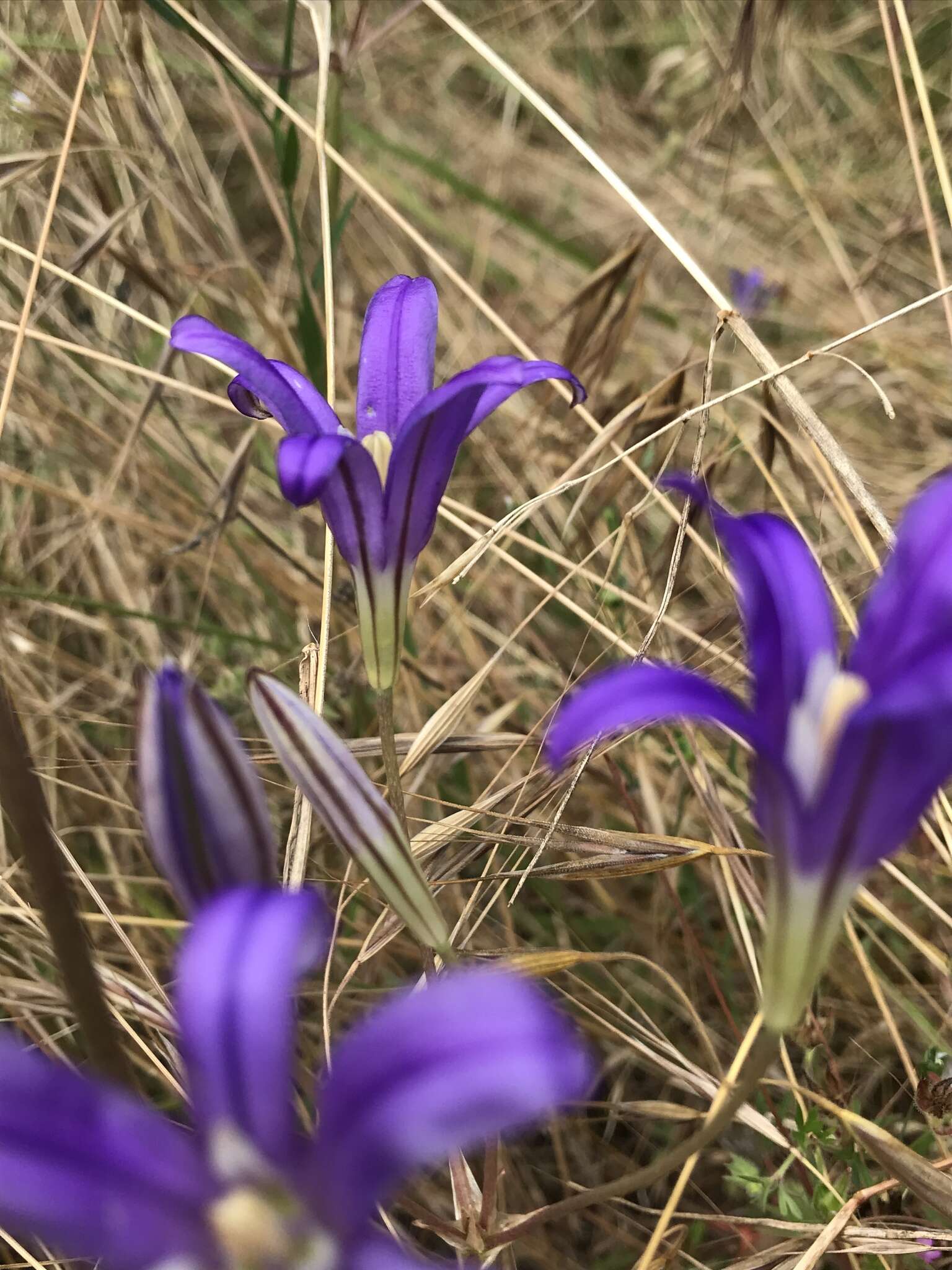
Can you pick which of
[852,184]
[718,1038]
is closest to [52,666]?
[718,1038]

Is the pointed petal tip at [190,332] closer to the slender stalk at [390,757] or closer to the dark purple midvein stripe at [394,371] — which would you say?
the dark purple midvein stripe at [394,371]

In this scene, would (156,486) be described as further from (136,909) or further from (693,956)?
(693,956)

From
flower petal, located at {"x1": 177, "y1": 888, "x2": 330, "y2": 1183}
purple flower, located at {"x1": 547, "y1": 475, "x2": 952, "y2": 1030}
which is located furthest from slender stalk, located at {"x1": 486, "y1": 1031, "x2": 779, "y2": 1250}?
flower petal, located at {"x1": 177, "y1": 888, "x2": 330, "y2": 1183}

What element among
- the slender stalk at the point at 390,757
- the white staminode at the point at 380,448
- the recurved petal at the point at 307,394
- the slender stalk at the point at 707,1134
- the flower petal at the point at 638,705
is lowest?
the slender stalk at the point at 707,1134

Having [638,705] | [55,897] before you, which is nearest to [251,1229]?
[55,897]

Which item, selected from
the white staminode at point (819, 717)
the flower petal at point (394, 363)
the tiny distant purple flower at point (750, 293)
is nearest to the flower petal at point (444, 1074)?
the white staminode at point (819, 717)

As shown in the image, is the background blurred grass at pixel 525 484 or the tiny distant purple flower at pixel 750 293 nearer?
the background blurred grass at pixel 525 484

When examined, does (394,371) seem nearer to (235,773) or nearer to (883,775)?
(235,773)
